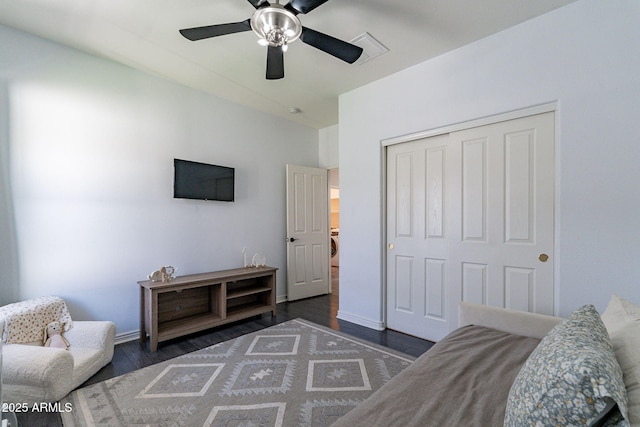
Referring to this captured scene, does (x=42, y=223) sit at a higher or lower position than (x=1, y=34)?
lower

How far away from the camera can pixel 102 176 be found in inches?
107

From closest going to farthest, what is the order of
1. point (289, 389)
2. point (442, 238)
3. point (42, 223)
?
1. point (289, 389)
2. point (42, 223)
3. point (442, 238)

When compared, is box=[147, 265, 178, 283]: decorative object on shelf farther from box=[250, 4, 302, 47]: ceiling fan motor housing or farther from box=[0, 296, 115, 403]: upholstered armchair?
box=[250, 4, 302, 47]: ceiling fan motor housing

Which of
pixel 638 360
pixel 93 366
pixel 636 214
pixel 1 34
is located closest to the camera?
pixel 638 360

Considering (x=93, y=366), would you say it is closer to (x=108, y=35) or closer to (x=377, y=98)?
(x=108, y=35)

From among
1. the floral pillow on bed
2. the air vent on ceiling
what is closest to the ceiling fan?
the air vent on ceiling

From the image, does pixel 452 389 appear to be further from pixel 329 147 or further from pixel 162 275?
pixel 329 147

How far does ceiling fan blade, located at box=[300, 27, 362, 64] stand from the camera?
1.86 metres

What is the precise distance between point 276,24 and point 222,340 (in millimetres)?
2718

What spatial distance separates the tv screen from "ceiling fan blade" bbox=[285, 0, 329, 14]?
2115 millimetres

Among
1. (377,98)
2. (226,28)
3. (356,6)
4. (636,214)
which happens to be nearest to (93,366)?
(226,28)

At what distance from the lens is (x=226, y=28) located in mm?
1830

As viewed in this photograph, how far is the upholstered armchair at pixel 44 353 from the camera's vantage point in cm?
175

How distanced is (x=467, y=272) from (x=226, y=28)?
267 centimetres
